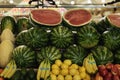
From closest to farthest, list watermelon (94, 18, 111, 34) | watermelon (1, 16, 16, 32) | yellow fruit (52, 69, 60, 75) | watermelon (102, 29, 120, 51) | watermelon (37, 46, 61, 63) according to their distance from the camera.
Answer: yellow fruit (52, 69, 60, 75)
watermelon (37, 46, 61, 63)
watermelon (102, 29, 120, 51)
watermelon (94, 18, 111, 34)
watermelon (1, 16, 16, 32)

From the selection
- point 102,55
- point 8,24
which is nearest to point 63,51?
point 102,55

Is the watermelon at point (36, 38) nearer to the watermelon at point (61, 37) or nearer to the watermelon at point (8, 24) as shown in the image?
the watermelon at point (61, 37)

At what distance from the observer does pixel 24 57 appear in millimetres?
2840

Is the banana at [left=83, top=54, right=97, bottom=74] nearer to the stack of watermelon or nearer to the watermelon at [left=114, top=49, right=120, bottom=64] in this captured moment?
the stack of watermelon

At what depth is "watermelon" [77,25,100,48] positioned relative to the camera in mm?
2859

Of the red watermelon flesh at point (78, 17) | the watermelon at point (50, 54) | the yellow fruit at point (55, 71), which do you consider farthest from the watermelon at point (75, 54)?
the red watermelon flesh at point (78, 17)

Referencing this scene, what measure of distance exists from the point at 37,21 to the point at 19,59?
50 cm

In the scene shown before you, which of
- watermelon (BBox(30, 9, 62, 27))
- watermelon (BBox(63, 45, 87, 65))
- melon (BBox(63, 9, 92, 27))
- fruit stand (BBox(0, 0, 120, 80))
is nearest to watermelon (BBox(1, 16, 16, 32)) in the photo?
fruit stand (BBox(0, 0, 120, 80))

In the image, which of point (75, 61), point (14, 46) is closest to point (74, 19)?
point (75, 61)

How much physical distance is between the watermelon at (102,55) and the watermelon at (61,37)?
0.32m

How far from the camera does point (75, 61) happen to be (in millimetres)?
2822

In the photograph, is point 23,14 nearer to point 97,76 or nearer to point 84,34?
point 84,34

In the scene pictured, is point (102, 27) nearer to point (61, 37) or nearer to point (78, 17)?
point (78, 17)

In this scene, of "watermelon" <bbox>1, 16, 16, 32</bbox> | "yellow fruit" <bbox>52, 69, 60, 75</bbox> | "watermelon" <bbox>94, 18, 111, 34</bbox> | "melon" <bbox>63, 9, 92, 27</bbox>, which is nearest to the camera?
"yellow fruit" <bbox>52, 69, 60, 75</bbox>
